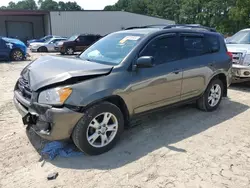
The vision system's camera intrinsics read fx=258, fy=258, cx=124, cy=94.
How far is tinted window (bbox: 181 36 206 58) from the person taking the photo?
4715 millimetres

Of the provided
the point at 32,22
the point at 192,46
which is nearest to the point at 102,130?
the point at 192,46

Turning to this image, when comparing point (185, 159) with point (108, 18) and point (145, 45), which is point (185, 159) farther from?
point (108, 18)

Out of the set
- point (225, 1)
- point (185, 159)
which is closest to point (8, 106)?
point (185, 159)

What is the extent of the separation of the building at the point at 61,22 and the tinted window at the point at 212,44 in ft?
94.0

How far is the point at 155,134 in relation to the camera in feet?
14.1

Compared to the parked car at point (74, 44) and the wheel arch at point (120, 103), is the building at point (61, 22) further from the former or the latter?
the wheel arch at point (120, 103)

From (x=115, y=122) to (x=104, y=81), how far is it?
0.63 m

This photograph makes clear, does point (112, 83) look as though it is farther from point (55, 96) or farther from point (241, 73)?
point (241, 73)

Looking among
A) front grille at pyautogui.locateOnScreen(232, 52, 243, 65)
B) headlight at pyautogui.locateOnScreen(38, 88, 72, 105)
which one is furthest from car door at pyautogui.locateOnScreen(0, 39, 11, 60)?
headlight at pyautogui.locateOnScreen(38, 88, 72, 105)

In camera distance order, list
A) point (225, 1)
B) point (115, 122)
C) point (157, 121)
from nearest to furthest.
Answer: point (115, 122) < point (157, 121) < point (225, 1)

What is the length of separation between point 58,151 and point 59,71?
1130 millimetres

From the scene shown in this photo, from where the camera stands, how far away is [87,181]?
3039 mm

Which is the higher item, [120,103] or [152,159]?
[120,103]

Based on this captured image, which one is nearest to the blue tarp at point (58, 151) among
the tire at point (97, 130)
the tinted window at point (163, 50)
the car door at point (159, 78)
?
the tire at point (97, 130)
